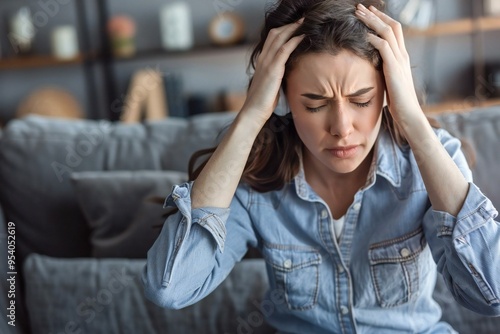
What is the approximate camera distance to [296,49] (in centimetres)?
114

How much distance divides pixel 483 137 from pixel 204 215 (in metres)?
0.71

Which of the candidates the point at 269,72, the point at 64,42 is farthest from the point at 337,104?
the point at 64,42

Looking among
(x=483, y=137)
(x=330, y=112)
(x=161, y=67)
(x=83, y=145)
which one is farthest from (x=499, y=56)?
(x=330, y=112)

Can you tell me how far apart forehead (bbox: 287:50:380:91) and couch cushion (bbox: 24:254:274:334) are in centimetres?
57

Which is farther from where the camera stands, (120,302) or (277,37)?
(120,302)

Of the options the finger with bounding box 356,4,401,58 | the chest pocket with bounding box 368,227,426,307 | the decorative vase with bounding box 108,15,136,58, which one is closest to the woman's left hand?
the finger with bounding box 356,4,401,58

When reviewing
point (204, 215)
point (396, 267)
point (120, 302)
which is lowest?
point (120, 302)

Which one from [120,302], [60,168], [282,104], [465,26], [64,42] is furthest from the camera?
[64,42]

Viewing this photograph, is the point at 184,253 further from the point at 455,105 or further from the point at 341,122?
the point at 455,105

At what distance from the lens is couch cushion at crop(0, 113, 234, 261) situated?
1711 mm

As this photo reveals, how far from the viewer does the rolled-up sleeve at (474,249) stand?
3.57 feet

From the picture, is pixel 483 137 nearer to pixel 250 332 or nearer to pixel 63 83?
pixel 250 332

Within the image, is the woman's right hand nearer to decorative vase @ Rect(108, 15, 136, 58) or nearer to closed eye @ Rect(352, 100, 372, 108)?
closed eye @ Rect(352, 100, 372, 108)

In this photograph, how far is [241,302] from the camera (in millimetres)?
1528
